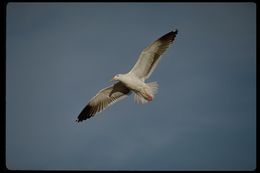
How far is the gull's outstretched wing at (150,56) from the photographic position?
8.76m

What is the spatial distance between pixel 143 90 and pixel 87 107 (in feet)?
4.26

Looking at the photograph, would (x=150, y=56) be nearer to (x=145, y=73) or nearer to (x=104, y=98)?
(x=145, y=73)

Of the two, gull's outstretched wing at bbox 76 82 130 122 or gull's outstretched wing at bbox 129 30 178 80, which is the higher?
gull's outstretched wing at bbox 129 30 178 80

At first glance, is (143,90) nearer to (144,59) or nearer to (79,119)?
(144,59)

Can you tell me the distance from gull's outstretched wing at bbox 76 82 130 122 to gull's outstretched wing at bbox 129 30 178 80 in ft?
1.52

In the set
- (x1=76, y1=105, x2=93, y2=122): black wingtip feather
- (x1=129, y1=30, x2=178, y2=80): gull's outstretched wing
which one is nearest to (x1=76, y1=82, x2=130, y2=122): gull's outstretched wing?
(x1=76, y1=105, x2=93, y2=122): black wingtip feather

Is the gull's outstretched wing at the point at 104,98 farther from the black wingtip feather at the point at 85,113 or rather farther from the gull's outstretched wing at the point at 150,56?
the gull's outstretched wing at the point at 150,56

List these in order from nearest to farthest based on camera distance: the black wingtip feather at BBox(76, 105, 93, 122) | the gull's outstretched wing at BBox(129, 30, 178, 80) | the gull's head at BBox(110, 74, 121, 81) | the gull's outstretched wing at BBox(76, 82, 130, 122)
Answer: the gull's outstretched wing at BBox(129, 30, 178, 80)
the gull's head at BBox(110, 74, 121, 81)
the gull's outstretched wing at BBox(76, 82, 130, 122)
the black wingtip feather at BBox(76, 105, 93, 122)

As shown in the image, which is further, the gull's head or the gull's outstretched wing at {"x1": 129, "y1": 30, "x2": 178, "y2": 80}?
the gull's head

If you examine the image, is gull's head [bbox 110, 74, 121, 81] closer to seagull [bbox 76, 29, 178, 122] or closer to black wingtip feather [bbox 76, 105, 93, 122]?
seagull [bbox 76, 29, 178, 122]

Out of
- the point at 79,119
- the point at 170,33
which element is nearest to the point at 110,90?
the point at 79,119

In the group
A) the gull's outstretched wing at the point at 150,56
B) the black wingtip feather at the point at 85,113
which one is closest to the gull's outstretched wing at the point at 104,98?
the black wingtip feather at the point at 85,113

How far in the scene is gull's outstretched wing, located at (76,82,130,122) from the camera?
364 inches

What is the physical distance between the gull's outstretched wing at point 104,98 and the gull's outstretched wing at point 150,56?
1.52ft
